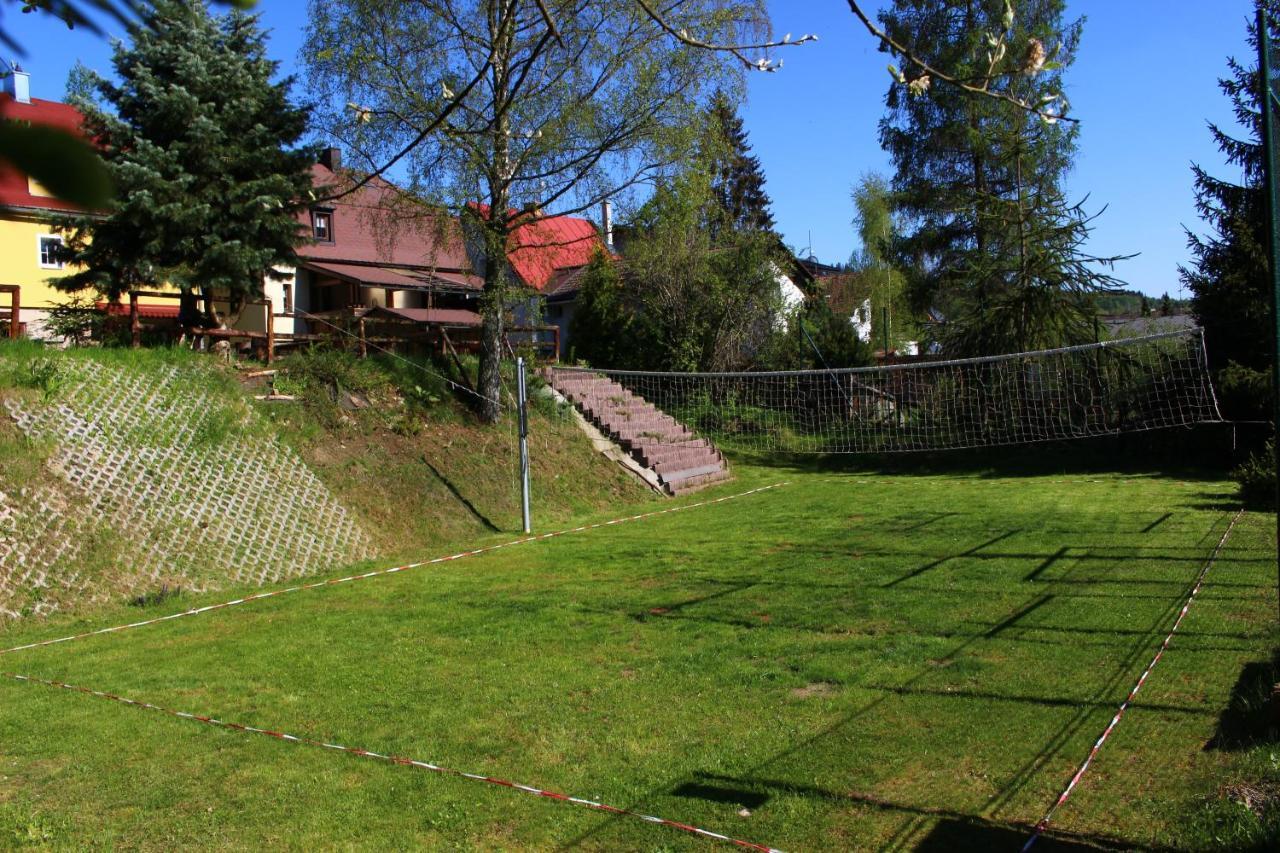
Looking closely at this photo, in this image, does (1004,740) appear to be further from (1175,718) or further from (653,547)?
(653,547)

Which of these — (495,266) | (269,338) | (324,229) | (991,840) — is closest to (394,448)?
(269,338)

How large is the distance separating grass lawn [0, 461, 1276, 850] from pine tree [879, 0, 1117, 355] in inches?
395

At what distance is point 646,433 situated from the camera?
18719 millimetres

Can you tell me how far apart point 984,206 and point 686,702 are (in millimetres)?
18572

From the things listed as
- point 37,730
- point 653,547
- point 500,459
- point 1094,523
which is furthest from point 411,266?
point 37,730

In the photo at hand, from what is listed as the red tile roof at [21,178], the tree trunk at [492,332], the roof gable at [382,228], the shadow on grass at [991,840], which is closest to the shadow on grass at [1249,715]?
the shadow on grass at [991,840]

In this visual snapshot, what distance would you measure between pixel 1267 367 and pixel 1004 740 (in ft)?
48.8

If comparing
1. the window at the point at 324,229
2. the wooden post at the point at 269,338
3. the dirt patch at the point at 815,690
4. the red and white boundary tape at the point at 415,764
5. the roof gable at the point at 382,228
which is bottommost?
the red and white boundary tape at the point at 415,764

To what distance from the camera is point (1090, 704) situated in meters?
5.18

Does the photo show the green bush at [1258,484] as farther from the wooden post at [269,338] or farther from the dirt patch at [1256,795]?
the wooden post at [269,338]

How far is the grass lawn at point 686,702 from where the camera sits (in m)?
4.15

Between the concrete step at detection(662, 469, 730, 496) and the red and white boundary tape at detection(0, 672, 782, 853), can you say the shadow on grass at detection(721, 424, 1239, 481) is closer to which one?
the concrete step at detection(662, 469, 730, 496)

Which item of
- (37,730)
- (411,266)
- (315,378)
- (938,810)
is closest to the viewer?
(938,810)

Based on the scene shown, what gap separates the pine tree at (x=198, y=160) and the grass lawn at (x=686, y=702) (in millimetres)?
7130
